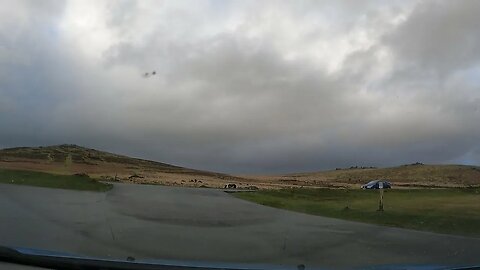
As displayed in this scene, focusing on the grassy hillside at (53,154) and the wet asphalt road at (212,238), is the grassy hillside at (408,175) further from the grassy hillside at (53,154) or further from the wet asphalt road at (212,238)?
the wet asphalt road at (212,238)

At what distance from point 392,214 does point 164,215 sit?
436 inches

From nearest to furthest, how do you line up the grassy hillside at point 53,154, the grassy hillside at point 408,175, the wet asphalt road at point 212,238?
the wet asphalt road at point 212,238, the grassy hillside at point 53,154, the grassy hillside at point 408,175

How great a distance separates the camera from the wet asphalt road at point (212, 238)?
10.4 m

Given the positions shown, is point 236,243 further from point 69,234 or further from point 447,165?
point 447,165

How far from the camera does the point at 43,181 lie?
3394 centimetres

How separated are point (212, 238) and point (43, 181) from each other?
23.6 metres

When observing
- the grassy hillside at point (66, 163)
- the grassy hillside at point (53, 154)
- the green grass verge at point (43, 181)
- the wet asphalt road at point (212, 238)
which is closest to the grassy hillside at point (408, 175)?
the grassy hillside at point (66, 163)

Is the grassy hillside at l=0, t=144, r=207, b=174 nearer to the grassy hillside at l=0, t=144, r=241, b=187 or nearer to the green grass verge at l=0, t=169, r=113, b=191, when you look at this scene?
the grassy hillside at l=0, t=144, r=241, b=187

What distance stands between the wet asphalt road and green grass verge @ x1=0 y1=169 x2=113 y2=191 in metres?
12.7

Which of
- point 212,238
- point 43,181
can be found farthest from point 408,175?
point 212,238

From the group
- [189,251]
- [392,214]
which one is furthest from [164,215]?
[392,214]

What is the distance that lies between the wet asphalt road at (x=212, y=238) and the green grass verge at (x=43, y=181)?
12728 millimetres

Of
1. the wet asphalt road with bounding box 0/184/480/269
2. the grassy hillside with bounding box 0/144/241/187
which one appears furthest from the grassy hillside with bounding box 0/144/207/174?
the wet asphalt road with bounding box 0/184/480/269

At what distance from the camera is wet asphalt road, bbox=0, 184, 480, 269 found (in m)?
10.4
